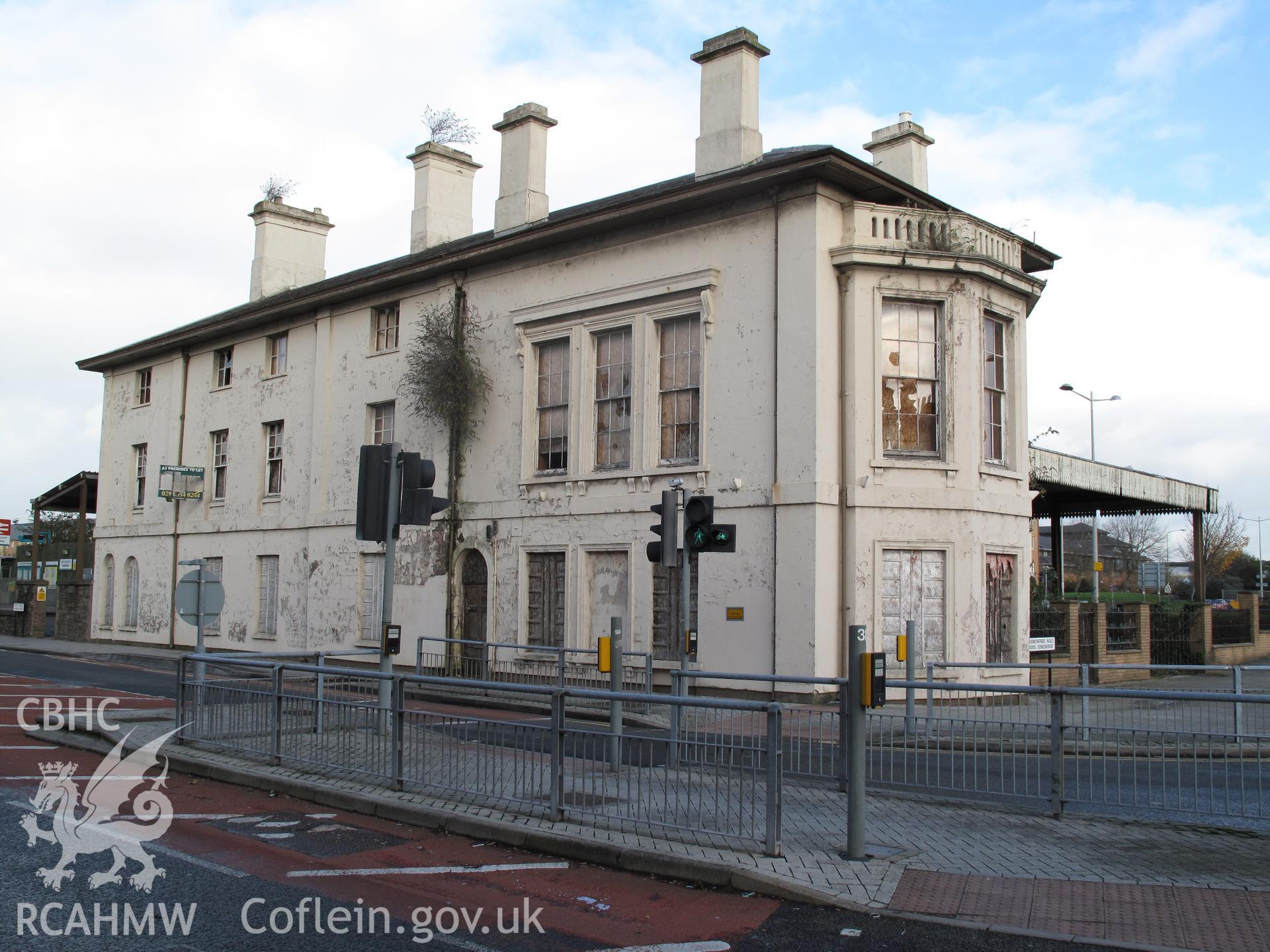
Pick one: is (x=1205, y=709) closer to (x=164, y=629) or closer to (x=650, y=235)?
(x=650, y=235)

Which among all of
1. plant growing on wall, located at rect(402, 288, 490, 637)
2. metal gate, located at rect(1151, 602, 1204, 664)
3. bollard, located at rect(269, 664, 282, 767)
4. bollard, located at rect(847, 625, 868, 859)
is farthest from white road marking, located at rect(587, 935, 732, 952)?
metal gate, located at rect(1151, 602, 1204, 664)

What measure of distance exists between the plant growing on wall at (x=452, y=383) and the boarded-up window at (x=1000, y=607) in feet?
34.1

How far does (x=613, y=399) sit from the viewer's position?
20.7m

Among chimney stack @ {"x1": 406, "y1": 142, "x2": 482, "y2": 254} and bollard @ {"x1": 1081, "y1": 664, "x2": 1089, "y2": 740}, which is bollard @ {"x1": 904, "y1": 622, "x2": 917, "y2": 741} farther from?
chimney stack @ {"x1": 406, "y1": 142, "x2": 482, "y2": 254}

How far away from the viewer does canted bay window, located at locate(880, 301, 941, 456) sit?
18.2m

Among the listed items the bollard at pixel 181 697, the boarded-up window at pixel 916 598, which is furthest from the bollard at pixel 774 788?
the boarded-up window at pixel 916 598

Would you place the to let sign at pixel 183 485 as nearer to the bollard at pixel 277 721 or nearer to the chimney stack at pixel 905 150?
the chimney stack at pixel 905 150

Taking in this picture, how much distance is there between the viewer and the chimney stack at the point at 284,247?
33750 mm

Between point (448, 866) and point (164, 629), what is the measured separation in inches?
1044

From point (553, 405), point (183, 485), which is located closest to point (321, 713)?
point (553, 405)

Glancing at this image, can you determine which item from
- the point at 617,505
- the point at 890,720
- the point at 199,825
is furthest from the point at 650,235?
the point at 199,825

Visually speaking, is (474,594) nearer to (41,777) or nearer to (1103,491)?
(41,777)

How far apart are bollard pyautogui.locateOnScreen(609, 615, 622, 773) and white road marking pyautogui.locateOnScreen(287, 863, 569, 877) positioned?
0.84 m

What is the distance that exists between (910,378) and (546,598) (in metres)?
8.03
